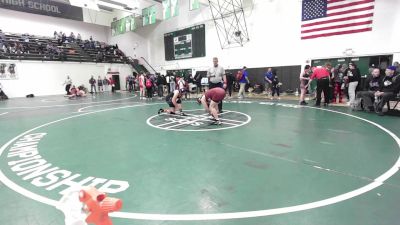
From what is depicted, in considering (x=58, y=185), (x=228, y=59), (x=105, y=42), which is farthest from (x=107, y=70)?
(x=58, y=185)

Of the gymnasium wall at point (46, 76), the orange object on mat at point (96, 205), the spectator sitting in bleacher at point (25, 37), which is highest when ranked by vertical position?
the spectator sitting in bleacher at point (25, 37)

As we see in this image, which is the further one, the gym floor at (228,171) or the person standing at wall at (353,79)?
the person standing at wall at (353,79)

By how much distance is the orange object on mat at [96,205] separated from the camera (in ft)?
4.13

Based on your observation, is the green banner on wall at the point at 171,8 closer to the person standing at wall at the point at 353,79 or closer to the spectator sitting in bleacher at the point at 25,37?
the person standing at wall at the point at 353,79

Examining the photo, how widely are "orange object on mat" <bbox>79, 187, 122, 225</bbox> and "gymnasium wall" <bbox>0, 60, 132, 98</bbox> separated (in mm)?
23747

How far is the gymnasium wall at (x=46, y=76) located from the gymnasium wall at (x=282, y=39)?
34.6 ft

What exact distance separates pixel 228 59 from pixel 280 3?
5457 millimetres

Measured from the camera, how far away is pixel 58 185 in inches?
121

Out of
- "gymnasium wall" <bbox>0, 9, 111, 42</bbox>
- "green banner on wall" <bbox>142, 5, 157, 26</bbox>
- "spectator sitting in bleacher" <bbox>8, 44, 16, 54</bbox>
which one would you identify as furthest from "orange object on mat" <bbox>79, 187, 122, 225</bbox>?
"gymnasium wall" <bbox>0, 9, 111, 42</bbox>

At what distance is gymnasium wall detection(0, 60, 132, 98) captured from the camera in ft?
65.3

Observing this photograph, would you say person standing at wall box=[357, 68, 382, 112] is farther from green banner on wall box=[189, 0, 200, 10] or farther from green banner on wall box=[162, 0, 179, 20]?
green banner on wall box=[162, 0, 179, 20]

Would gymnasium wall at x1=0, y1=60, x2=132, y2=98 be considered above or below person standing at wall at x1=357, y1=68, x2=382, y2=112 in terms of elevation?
above

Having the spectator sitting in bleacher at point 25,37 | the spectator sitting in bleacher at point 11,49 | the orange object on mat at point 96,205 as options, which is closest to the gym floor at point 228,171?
the orange object on mat at point 96,205

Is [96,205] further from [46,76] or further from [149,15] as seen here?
[46,76]
